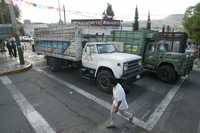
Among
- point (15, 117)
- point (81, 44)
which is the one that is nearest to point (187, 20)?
point (81, 44)

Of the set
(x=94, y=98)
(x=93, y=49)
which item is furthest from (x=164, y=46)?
(x=94, y=98)

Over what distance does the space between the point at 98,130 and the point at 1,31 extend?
608 inches

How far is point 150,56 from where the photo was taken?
31.9 ft

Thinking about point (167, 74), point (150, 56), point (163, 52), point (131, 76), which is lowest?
point (167, 74)

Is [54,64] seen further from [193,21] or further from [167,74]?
[193,21]

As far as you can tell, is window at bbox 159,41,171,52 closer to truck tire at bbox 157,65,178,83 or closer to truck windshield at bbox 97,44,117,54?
truck tire at bbox 157,65,178,83

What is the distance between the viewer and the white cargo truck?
7.07 metres

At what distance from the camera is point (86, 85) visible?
8.51m

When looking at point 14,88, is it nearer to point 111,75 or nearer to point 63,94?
point 63,94

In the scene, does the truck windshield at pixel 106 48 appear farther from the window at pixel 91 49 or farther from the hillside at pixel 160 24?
the hillside at pixel 160 24

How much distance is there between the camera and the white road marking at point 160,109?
4853mm

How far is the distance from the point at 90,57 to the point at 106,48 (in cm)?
96

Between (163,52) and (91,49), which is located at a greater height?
(91,49)

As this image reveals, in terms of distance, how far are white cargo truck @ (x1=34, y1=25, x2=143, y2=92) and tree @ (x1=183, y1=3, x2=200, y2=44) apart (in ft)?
35.3
